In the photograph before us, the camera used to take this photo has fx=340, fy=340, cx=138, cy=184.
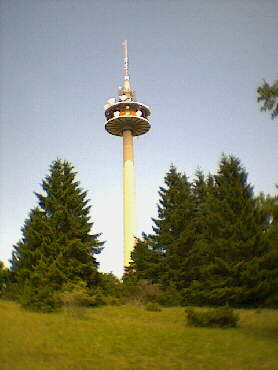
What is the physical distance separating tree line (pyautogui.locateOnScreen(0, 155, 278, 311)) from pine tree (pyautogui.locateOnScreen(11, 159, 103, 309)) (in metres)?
0.08

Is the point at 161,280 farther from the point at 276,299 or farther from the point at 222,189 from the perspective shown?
the point at 276,299

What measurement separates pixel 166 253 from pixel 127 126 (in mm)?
29459

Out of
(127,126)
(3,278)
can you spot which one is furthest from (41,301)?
(127,126)

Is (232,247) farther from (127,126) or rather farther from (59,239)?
(127,126)

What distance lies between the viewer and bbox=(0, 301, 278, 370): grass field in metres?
8.68

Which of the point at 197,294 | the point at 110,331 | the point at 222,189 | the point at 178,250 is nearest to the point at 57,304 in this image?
the point at 110,331

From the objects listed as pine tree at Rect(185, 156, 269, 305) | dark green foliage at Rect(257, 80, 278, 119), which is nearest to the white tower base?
pine tree at Rect(185, 156, 269, 305)

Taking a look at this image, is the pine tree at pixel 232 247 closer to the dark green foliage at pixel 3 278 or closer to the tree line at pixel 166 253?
the tree line at pixel 166 253

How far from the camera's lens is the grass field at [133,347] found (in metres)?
8.68

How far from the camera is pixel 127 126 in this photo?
56.2 m

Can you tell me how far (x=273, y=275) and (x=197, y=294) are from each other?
20.4 ft

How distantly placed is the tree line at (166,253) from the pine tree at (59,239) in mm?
79

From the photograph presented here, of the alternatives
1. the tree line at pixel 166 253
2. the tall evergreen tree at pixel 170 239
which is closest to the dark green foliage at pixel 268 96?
the tree line at pixel 166 253

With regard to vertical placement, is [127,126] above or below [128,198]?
above
